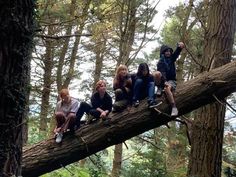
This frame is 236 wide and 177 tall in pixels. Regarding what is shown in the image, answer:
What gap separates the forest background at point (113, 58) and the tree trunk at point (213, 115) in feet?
0.54

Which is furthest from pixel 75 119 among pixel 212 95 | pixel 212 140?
pixel 212 140

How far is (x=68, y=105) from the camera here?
228 inches

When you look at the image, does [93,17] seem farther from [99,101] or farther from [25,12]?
[25,12]

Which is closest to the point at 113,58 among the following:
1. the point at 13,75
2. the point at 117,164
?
the point at 117,164

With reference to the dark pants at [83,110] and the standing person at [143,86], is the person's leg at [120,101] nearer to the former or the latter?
the standing person at [143,86]

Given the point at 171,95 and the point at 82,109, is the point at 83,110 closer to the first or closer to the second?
the point at 82,109

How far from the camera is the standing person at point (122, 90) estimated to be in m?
5.51

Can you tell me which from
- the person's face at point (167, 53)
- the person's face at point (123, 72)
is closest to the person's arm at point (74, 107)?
the person's face at point (123, 72)

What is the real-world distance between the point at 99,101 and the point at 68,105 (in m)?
0.49

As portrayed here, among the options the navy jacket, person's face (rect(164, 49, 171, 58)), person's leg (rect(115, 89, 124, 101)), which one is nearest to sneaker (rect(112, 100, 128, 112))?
person's leg (rect(115, 89, 124, 101))

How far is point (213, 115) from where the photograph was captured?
6906 mm

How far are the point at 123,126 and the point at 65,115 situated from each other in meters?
0.94

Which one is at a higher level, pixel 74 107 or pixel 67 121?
pixel 74 107

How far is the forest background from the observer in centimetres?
778
